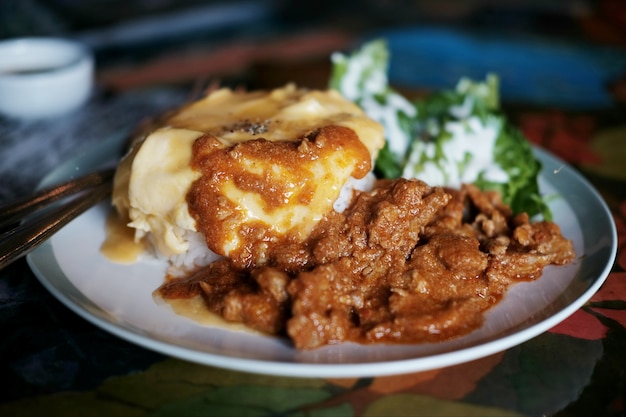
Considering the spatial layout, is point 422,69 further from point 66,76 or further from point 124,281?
point 124,281

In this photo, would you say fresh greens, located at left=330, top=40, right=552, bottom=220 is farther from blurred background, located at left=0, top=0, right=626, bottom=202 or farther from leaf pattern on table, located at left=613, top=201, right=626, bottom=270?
blurred background, located at left=0, top=0, right=626, bottom=202

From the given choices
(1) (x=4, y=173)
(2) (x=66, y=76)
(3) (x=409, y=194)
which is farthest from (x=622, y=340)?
(2) (x=66, y=76)

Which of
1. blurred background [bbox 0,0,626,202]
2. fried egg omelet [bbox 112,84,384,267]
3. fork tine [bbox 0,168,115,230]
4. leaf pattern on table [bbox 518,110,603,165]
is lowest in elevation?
blurred background [bbox 0,0,626,202]

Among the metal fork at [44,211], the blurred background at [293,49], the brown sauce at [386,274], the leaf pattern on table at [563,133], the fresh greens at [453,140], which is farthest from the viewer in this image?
the blurred background at [293,49]

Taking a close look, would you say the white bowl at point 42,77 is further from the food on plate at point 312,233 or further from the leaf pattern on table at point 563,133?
the leaf pattern on table at point 563,133

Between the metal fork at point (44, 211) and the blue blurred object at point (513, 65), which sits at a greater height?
the metal fork at point (44, 211)

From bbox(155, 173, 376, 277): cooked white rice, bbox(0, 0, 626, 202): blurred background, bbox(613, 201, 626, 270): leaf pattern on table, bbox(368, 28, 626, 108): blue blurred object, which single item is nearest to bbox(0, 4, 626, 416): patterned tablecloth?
bbox(613, 201, 626, 270): leaf pattern on table

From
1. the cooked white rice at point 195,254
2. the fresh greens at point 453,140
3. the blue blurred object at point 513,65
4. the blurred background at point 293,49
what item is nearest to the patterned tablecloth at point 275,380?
the cooked white rice at point 195,254
